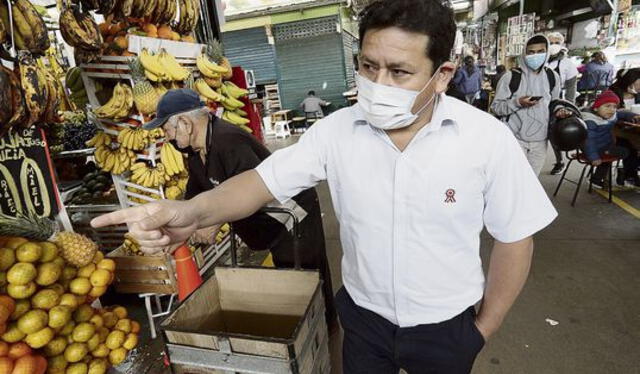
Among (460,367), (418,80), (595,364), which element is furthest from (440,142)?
(595,364)

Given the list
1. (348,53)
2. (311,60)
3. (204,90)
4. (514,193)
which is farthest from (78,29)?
(348,53)

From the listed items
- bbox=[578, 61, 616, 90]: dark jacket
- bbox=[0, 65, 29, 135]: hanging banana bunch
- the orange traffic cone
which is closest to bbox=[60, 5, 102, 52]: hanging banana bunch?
bbox=[0, 65, 29, 135]: hanging banana bunch

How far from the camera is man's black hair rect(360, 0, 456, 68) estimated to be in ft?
3.52

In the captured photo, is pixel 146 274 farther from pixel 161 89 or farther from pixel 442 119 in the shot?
pixel 442 119

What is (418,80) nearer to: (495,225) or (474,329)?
(495,225)

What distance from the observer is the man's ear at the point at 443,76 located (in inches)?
47.7

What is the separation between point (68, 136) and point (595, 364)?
5.79 metres

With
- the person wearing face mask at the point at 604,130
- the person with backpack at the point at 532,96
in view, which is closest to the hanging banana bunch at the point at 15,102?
the person with backpack at the point at 532,96

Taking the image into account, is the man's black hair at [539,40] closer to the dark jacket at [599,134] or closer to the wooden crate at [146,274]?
the dark jacket at [599,134]

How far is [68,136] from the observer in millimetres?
4680

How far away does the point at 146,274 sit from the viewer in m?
2.84

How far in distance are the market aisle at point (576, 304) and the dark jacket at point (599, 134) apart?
0.83 meters

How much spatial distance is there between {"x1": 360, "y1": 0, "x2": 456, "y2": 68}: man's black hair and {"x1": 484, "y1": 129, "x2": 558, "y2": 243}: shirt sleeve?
339 millimetres

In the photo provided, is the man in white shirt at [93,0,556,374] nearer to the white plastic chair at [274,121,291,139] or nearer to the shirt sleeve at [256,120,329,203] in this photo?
the shirt sleeve at [256,120,329,203]
